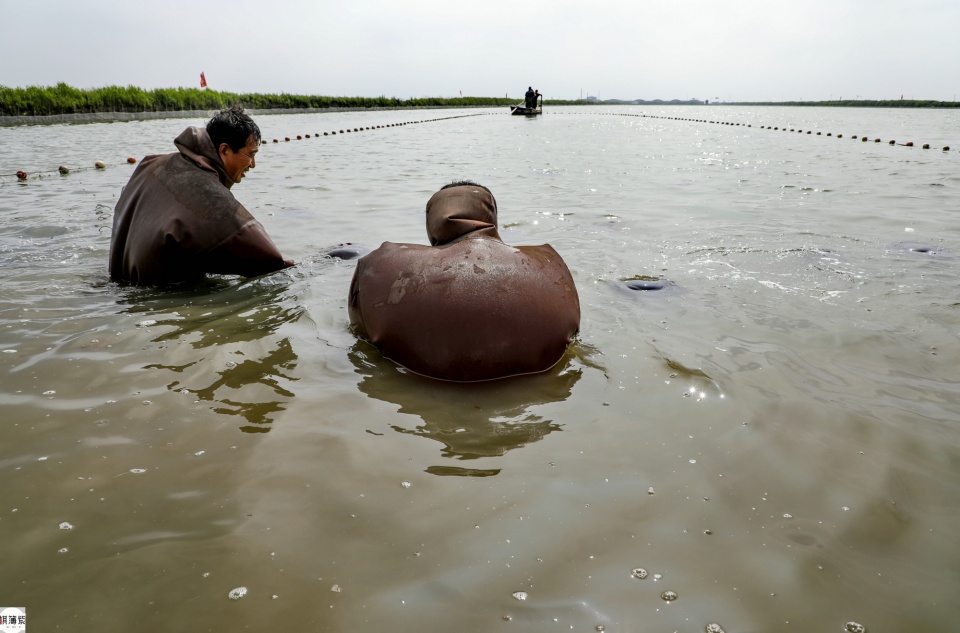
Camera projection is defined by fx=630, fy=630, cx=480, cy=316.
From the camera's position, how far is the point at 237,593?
6.14ft

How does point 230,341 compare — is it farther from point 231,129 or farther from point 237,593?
point 237,593

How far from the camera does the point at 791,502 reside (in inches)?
92.3

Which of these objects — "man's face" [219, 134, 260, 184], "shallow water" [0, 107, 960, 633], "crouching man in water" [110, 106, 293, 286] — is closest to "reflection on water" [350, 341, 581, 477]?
"shallow water" [0, 107, 960, 633]

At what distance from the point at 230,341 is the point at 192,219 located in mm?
1287

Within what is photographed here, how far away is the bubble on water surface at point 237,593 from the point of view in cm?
186

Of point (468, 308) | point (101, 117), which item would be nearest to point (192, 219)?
point (468, 308)

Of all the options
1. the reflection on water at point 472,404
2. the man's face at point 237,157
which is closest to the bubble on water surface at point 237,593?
the reflection on water at point 472,404

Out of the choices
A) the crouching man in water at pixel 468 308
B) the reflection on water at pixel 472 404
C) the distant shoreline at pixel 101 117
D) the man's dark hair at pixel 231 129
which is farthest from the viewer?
the distant shoreline at pixel 101 117

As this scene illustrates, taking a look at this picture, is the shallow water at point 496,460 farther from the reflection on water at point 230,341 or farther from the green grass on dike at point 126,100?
the green grass on dike at point 126,100

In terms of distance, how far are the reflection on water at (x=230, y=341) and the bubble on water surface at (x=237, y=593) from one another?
994 millimetres

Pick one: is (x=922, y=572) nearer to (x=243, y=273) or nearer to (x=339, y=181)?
(x=243, y=273)

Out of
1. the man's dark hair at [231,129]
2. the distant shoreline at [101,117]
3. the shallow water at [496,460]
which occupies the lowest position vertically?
the shallow water at [496,460]

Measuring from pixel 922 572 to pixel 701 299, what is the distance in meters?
2.95

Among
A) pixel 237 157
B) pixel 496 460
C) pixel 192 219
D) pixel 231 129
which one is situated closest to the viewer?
pixel 496 460
